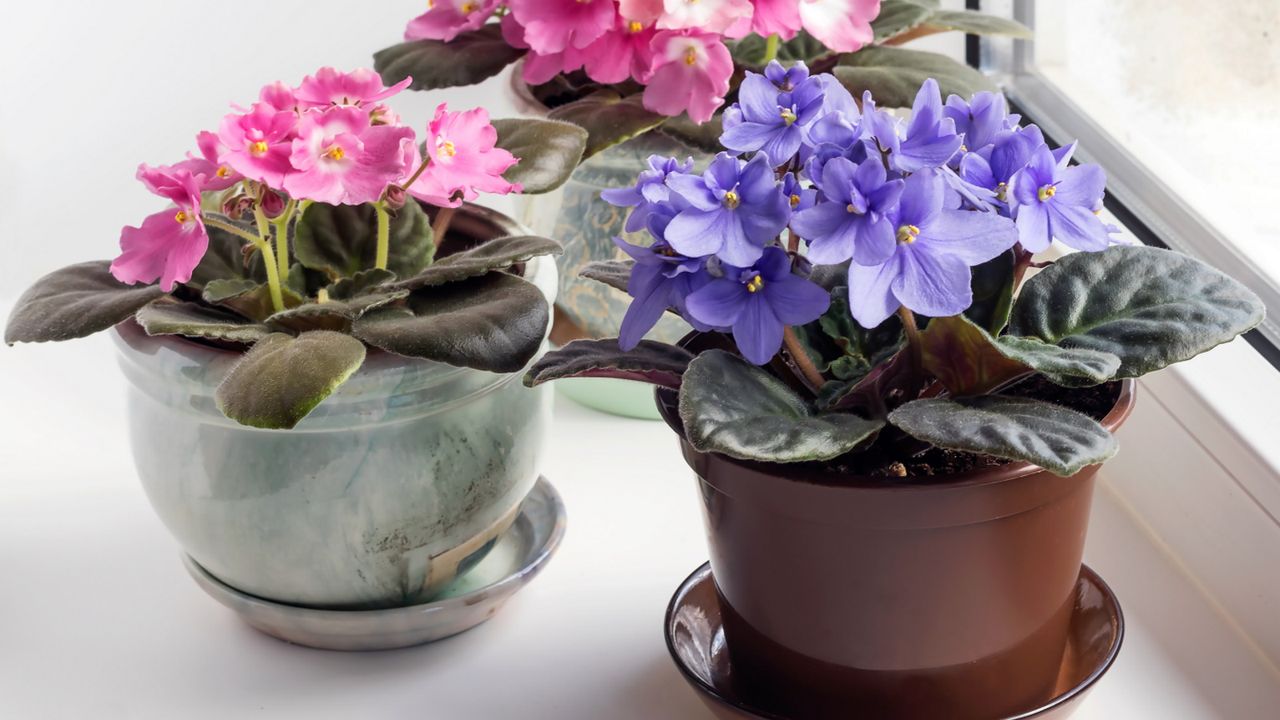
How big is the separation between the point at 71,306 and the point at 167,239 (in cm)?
6

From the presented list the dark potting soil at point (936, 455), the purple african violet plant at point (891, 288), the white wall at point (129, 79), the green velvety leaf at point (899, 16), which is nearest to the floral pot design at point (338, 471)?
the purple african violet plant at point (891, 288)

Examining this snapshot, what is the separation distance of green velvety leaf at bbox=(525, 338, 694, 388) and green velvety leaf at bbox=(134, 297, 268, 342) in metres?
0.17

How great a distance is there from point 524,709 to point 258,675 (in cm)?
17

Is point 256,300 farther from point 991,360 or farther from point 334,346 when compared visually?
point 991,360

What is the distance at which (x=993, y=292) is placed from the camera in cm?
63

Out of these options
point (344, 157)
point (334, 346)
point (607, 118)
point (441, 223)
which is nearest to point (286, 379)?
point (334, 346)

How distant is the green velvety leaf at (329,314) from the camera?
2.32 feet

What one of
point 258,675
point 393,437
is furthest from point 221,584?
point 393,437

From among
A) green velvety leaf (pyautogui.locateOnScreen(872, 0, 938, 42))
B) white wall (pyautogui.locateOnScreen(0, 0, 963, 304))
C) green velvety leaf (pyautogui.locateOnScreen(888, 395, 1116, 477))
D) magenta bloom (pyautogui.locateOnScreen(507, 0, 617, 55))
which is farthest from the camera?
white wall (pyautogui.locateOnScreen(0, 0, 963, 304))

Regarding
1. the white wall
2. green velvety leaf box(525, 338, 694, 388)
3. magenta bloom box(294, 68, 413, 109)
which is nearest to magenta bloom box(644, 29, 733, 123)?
magenta bloom box(294, 68, 413, 109)

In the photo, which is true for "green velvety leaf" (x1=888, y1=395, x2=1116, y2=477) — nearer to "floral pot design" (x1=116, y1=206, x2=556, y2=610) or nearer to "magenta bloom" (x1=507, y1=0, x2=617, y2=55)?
"floral pot design" (x1=116, y1=206, x2=556, y2=610)

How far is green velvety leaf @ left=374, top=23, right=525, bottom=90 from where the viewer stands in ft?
3.38

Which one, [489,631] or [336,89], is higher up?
[336,89]

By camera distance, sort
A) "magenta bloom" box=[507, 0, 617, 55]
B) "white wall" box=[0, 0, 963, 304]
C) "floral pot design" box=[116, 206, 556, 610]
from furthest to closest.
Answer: "white wall" box=[0, 0, 963, 304] < "magenta bloom" box=[507, 0, 617, 55] < "floral pot design" box=[116, 206, 556, 610]
